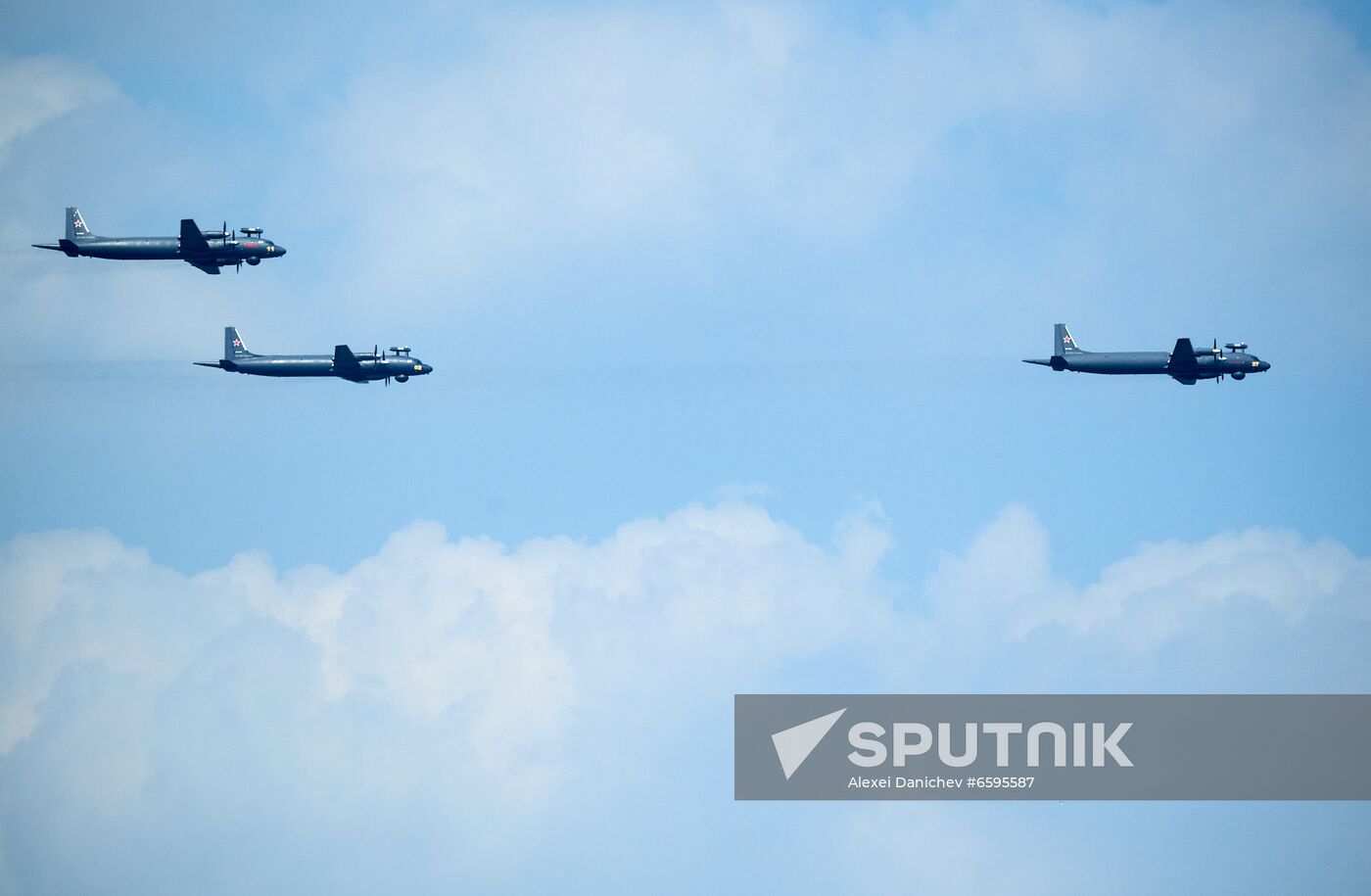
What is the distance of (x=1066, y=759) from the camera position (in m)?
138

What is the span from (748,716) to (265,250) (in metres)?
48.6

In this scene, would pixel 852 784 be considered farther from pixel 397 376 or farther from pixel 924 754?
pixel 397 376

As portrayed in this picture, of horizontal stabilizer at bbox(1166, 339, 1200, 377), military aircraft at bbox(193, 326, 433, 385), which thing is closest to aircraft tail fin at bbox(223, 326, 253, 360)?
military aircraft at bbox(193, 326, 433, 385)

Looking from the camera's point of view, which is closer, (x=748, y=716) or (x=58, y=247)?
(x=748, y=716)

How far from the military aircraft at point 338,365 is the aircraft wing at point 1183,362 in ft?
174

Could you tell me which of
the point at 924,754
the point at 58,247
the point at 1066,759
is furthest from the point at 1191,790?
the point at 58,247

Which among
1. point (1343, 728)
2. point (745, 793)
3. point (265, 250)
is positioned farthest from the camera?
point (265, 250)

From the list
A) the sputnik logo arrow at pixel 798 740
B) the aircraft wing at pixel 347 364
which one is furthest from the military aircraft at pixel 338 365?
the sputnik logo arrow at pixel 798 740

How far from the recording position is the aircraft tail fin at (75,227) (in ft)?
500

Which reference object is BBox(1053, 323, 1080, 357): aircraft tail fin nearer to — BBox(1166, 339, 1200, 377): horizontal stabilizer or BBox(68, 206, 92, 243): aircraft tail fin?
BBox(1166, 339, 1200, 377): horizontal stabilizer

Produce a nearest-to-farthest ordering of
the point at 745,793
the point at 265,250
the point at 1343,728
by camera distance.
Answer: the point at 745,793
the point at 1343,728
the point at 265,250

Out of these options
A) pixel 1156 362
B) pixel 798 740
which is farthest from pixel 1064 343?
pixel 798 740

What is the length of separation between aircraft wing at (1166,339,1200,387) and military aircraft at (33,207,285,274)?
64586 millimetres

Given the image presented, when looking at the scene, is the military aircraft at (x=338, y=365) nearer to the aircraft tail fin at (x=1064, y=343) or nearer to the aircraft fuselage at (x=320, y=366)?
the aircraft fuselage at (x=320, y=366)
